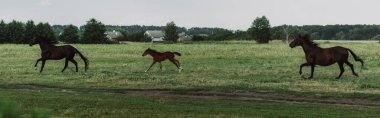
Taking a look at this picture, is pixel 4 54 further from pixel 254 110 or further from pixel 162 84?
pixel 254 110

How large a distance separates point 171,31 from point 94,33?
19.8 meters

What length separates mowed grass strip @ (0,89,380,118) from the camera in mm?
14609

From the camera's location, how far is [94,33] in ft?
365

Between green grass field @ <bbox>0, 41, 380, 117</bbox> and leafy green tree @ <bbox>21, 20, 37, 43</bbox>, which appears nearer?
green grass field @ <bbox>0, 41, 380, 117</bbox>

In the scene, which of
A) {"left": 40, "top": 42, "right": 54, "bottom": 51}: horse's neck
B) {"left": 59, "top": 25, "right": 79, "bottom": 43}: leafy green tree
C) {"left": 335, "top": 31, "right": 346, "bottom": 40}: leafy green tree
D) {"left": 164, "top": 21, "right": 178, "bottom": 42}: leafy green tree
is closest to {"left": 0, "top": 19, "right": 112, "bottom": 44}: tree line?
{"left": 59, "top": 25, "right": 79, "bottom": 43}: leafy green tree

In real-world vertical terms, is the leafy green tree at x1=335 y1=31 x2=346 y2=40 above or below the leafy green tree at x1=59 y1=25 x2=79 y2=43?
below

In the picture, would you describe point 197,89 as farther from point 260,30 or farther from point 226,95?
point 260,30

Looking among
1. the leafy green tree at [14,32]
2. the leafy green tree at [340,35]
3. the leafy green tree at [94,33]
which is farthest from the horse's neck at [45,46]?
the leafy green tree at [340,35]

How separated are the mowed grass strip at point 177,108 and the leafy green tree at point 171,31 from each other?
4179 inches

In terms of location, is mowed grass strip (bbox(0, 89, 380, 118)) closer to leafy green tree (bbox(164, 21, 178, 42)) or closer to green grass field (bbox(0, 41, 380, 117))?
green grass field (bbox(0, 41, 380, 117))

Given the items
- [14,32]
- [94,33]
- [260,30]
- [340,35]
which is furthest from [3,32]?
[340,35]

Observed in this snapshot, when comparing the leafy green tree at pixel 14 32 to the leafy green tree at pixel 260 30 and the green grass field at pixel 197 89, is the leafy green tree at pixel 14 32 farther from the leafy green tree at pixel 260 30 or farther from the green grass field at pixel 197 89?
the green grass field at pixel 197 89

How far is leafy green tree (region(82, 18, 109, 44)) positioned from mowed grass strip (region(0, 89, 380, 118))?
9316 cm

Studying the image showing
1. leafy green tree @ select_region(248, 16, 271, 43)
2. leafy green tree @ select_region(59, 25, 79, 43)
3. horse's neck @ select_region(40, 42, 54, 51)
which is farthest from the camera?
leafy green tree @ select_region(248, 16, 271, 43)
